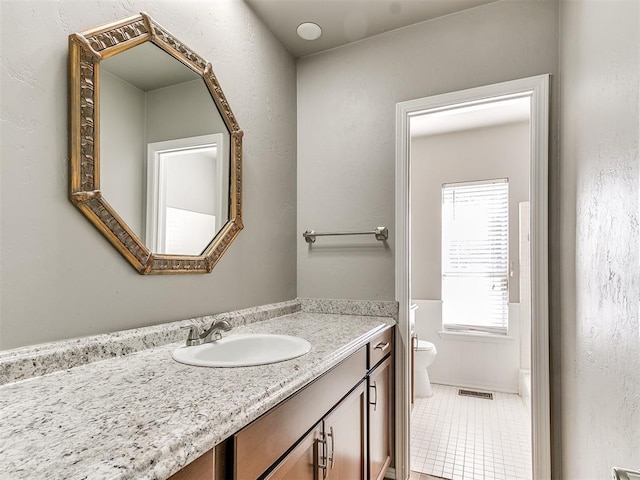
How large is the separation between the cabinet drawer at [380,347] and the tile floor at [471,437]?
2.50ft

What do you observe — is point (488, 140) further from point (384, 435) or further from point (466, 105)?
point (384, 435)

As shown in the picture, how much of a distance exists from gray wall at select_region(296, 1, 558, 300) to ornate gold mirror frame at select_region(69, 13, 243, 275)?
0.93m

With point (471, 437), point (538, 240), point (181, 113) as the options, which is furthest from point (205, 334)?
point (471, 437)

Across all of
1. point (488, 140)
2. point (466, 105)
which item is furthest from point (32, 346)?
point (488, 140)

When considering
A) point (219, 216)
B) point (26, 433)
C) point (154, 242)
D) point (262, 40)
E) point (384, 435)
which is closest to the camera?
point (26, 433)

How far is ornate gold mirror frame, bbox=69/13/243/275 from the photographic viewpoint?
1069mm

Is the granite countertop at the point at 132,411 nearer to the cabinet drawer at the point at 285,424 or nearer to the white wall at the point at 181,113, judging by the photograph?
the cabinet drawer at the point at 285,424

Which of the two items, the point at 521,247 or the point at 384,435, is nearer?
the point at 384,435

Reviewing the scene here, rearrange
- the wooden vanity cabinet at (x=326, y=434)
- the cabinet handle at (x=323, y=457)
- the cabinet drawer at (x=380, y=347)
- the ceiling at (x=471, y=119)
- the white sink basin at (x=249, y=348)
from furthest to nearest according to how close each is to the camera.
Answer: the ceiling at (x=471, y=119)
the cabinet drawer at (x=380, y=347)
the white sink basin at (x=249, y=348)
the cabinet handle at (x=323, y=457)
the wooden vanity cabinet at (x=326, y=434)

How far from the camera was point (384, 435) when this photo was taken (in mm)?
1873

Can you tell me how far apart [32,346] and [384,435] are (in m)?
1.58

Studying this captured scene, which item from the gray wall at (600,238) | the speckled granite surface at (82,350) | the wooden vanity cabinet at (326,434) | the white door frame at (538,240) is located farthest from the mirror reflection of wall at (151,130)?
the gray wall at (600,238)

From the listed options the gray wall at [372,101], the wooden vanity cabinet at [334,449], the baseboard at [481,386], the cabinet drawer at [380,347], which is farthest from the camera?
the baseboard at [481,386]

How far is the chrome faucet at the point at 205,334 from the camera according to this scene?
1302 mm
